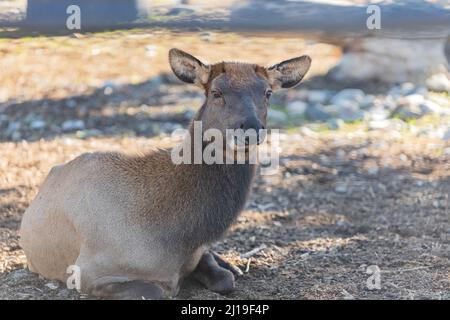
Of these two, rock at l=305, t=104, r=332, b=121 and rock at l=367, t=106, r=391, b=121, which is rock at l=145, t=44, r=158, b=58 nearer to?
rock at l=305, t=104, r=332, b=121

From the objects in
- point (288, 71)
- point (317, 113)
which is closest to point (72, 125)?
point (317, 113)

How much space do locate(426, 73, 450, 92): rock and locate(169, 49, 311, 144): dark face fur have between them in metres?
7.55

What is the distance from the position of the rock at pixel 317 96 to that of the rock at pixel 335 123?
0.79 meters

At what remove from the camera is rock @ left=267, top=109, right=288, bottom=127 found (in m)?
12.5

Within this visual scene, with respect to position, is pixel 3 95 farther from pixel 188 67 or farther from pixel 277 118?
pixel 188 67

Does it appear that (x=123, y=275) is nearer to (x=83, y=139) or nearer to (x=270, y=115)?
(x=83, y=139)

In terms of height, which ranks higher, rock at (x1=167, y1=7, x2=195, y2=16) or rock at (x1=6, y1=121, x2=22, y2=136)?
rock at (x1=167, y1=7, x2=195, y2=16)

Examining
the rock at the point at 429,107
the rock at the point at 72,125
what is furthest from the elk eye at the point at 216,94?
the rock at the point at 429,107

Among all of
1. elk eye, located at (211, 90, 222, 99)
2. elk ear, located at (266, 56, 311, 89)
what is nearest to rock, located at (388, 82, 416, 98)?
elk ear, located at (266, 56, 311, 89)

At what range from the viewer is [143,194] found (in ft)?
21.2

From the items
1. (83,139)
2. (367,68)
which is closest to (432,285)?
(83,139)

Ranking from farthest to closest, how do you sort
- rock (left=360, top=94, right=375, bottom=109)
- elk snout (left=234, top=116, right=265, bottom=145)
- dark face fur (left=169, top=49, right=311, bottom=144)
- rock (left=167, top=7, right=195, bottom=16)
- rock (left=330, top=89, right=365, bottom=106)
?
rock (left=330, top=89, right=365, bottom=106)
rock (left=360, top=94, right=375, bottom=109)
rock (left=167, top=7, right=195, bottom=16)
dark face fur (left=169, top=49, right=311, bottom=144)
elk snout (left=234, top=116, right=265, bottom=145)

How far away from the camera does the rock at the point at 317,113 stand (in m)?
12.8

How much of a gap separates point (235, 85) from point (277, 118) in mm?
6236
